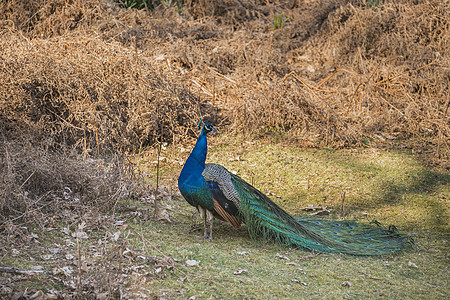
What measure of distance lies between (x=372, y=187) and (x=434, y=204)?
0.83 meters

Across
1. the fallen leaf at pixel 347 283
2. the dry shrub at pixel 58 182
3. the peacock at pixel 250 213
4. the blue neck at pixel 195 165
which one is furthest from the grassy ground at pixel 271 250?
the blue neck at pixel 195 165

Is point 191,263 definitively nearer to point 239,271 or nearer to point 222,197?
point 239,271

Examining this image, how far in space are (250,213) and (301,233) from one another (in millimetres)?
556

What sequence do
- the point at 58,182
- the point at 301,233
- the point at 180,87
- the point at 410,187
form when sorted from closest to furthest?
the point at 301,233, the point at 58,182, the point at 410,187, the point at 180,87

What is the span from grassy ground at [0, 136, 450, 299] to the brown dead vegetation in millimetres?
696

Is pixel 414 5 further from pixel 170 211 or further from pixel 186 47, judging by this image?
pixel 170 211

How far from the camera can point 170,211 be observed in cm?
548

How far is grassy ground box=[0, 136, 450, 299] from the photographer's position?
3.73m

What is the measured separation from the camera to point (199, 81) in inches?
345

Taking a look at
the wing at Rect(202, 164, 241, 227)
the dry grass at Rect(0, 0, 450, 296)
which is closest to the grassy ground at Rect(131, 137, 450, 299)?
the wing at Rect(202, 164, 241, 227)

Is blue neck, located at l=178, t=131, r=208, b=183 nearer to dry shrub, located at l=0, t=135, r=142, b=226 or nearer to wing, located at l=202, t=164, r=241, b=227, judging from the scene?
wing, located at l=202, t=164, r=241, b=227

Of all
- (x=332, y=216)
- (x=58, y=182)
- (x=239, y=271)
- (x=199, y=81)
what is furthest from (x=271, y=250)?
(x=199, y=81)

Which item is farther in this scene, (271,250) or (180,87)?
(180,87)

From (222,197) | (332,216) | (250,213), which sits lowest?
(332,216)
